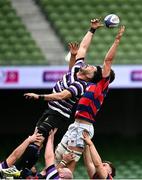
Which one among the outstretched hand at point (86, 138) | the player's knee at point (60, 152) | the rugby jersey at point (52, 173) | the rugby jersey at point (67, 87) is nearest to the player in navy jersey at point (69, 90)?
the rugby jersey at point (67, 87)

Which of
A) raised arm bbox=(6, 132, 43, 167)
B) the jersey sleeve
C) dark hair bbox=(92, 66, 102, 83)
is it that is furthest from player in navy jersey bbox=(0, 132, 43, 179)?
dark hair bbox=(92, 66, 102, 83)

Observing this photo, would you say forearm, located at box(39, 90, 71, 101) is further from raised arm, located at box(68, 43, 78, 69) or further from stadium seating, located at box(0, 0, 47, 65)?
stadium seating, located at box(0, 0, 47, 65)

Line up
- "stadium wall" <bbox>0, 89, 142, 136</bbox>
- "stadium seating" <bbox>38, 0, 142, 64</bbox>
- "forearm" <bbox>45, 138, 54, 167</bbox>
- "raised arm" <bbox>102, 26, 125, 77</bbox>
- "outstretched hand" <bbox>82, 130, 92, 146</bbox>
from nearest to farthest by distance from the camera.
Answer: "forearm" <bbox>45, 138, 54, 167</bbox> → "raised arm" <bbox>102, 26, 125, 77</bbox> → "outstretched hand" <bbox>82, 130, 92, 146</bbox> → "stadium seating" <bbox>38, 0, 142, 64</bbox> → "stadium wall" <bbox>0, 89, 142, 136</bbox>

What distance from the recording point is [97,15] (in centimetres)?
1474

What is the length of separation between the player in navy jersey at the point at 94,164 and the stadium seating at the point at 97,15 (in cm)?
447

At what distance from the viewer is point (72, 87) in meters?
8.69

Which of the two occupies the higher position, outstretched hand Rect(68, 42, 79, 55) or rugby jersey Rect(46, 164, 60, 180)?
outstretched hand Rect(68, 42, 79, 55)

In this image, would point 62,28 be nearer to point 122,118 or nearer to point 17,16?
point 17,16

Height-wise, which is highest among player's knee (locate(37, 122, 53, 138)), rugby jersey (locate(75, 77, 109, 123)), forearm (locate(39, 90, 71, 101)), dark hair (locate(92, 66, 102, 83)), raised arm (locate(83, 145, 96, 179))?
dark hair (locate(92, 66, 102, 83))

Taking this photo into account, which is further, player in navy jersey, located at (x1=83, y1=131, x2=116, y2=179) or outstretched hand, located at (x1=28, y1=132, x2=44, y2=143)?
outstretched hand, located at (x1=28, y1=132, x2=44, y2=143)

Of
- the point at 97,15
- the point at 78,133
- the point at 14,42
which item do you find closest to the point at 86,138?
the point at 78,133

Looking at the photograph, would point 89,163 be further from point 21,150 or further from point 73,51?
point 73,51

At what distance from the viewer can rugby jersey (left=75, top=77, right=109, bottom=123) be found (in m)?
8.88

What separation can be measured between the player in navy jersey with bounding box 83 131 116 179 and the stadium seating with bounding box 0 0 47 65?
401 cm
